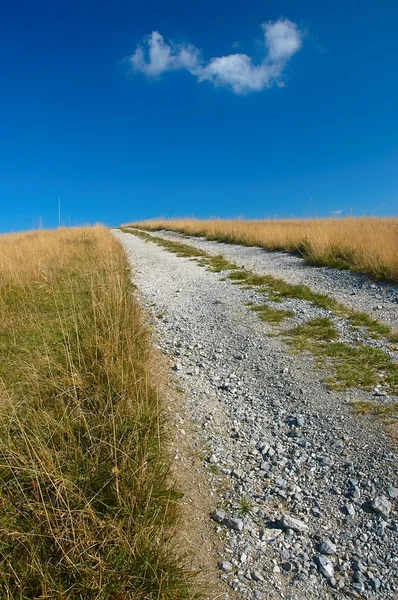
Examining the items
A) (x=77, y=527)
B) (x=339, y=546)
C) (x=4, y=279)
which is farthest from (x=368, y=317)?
(x=4, y=279)

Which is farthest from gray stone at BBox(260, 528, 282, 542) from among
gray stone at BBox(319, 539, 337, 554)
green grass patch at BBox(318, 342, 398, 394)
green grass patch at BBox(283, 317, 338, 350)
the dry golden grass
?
the dry golden grass

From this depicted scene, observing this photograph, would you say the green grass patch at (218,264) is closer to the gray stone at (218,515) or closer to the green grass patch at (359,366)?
the green grass patch at (359,366)

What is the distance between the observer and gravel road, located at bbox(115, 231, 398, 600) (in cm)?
197

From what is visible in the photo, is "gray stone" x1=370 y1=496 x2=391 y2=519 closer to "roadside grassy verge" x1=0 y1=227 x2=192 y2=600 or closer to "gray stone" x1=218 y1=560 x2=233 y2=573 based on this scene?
"gray stone" x1=218 y1=560 x2=233 y2=573

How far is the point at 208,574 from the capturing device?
1970 mm

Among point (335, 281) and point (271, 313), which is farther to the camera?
point (335, 281)

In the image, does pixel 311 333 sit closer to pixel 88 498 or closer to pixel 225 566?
pixel 225 566

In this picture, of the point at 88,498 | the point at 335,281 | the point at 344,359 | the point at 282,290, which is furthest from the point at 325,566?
the point at 335,281

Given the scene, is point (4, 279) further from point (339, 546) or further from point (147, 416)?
point (339, 546)

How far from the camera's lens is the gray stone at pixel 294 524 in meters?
2.23

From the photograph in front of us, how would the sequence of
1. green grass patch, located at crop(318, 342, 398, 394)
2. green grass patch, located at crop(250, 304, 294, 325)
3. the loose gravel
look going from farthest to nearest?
1. the loose gravel
2. green grass patch, located at crop(250, 304, 294, 325)
3. green grass patch, located at crop(318, 342, 398, 394)

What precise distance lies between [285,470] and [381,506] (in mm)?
672

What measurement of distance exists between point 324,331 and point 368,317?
1.16 metres

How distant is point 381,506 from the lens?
2.31 metres
